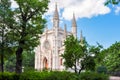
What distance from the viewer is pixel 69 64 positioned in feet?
86.4

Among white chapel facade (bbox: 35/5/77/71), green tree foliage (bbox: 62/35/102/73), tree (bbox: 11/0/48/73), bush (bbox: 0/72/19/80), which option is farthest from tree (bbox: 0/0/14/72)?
white chapel facade (bbox: 35/5/77/71)

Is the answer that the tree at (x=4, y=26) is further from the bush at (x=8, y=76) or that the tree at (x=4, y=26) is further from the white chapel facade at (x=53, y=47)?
the white chapel facade at (x=53, y=47)

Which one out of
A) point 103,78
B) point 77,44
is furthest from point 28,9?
point 103,78

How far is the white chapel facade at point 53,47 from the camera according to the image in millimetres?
64512

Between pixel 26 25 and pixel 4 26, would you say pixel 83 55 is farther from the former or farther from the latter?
pixel 4 26

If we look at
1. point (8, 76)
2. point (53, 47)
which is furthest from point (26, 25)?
point (53, 47)

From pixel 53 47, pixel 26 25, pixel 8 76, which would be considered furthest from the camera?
pixel 53 47

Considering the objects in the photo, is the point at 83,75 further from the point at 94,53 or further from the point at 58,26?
the point at 58,26

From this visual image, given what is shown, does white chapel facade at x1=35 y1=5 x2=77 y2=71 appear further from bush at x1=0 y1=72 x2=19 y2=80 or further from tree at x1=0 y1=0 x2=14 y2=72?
bush at x1=0 y1=72 x2=19 y2=80

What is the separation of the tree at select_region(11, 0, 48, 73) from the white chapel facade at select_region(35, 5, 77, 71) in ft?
119

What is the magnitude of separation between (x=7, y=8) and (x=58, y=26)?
132 ft

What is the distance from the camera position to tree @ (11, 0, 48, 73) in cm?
2508

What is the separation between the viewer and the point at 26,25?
25.4m

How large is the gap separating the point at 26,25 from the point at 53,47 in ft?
131
